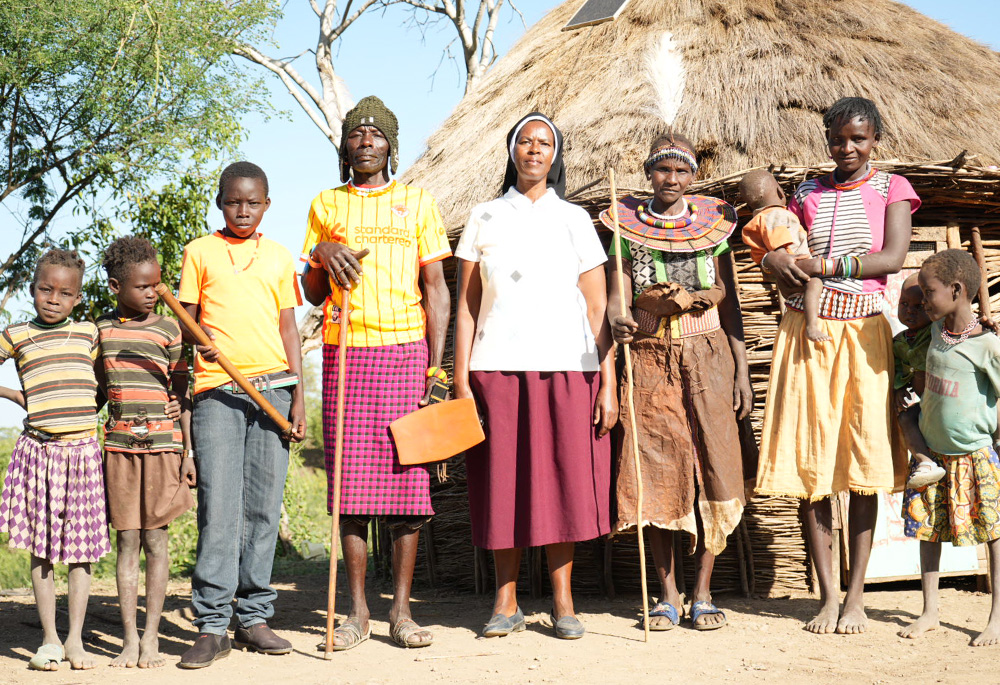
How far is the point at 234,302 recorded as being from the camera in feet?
12.6

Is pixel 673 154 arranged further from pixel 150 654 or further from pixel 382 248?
pixel 150 654

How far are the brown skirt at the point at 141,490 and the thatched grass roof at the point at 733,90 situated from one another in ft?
7.61

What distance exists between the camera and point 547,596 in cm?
528

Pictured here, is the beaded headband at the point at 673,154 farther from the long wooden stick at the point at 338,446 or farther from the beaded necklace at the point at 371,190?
the long wooden stick at the point at 338,446

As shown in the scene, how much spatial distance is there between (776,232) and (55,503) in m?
3.07

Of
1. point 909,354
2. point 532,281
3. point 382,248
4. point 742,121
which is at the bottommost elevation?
point 909,354

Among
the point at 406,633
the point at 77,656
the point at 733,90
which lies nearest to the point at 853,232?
the point at 733,90

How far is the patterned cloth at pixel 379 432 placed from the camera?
388cm

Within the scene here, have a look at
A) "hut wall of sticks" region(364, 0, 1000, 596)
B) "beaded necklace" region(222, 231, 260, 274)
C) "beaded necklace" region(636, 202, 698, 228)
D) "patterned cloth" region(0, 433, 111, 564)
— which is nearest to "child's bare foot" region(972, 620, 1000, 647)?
"hut wall of sticks" region(364, 0, 1000, 596)

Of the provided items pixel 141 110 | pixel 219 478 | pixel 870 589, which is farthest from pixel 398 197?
pixel 141 110

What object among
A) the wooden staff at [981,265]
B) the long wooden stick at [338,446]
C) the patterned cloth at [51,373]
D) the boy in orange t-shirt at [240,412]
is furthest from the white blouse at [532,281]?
the wooden staff at [981,265]

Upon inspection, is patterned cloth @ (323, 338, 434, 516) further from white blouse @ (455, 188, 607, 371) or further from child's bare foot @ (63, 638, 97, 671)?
child's bare foot @ (63, 638, 97, 671)

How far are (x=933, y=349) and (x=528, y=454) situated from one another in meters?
1.71

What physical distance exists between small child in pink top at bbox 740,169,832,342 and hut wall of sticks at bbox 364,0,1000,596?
48cm
